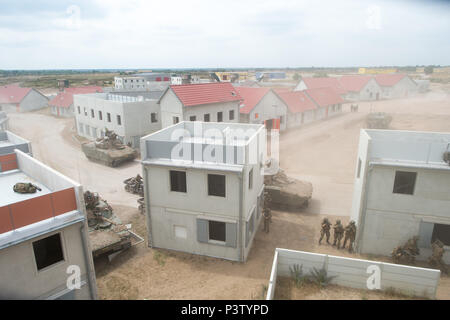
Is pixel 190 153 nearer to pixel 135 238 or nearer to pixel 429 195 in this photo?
pixel 135 238

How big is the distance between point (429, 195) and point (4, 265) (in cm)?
1643

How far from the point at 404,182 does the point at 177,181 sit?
10591 mm

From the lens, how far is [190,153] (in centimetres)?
1462

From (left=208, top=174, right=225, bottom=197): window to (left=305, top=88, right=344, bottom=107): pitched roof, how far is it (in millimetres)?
36638

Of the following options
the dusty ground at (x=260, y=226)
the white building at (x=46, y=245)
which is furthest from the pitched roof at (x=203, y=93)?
the white building at (x=46, y=245)

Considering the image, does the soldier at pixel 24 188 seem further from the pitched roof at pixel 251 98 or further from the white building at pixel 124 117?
the pitched roof at pixel 251 98

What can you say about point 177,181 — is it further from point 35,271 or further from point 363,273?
point 363,273

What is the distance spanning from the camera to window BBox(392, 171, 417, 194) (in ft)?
46.8

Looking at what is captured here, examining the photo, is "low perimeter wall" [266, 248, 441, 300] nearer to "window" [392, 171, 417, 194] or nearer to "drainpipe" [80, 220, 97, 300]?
"window" [392, 171, 417, 194]

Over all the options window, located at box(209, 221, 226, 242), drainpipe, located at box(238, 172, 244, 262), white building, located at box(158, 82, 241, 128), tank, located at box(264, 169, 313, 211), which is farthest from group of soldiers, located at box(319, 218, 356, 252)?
white building, located at box(158, 82, 241, 128)

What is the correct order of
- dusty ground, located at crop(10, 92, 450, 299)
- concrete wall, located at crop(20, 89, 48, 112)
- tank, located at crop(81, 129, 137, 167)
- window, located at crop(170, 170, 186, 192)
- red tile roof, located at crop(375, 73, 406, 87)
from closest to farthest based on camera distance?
1. dusty ground, located at crop(10, 92, 450, 299)
2. window, located at crop(170, 170, 186, 192)
3. tank, located at crop(81, 129, 137, 167)
4. concrete wall, located at crop(20, 89, 48, 112)
5. red tile roof, located at crop(375, 73, 406, 87)

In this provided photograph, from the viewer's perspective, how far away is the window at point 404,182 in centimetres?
1428

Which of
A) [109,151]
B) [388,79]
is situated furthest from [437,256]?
[388,79]

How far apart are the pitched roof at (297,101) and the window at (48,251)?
114ft
